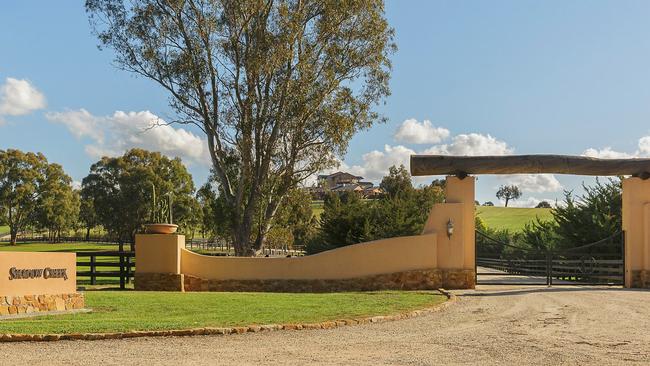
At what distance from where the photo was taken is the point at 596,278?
74.1 feet

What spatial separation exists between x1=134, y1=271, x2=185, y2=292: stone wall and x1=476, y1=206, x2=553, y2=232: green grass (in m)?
58.9

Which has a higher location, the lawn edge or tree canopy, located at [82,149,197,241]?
tree canopy, located at [82,149,197,241]

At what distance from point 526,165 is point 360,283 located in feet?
18.7

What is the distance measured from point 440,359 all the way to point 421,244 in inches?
429

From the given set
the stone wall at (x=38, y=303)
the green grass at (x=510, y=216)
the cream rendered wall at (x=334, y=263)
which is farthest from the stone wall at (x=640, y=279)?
the green grass at (x=510, y=216)

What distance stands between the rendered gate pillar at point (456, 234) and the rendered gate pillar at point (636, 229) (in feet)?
14.8

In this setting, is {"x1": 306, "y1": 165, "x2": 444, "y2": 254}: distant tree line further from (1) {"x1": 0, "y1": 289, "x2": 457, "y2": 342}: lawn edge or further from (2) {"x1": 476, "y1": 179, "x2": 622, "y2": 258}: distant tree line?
(1) {"x1": 0, "y1": 289, "x2": 457, "y2": 342}: lawn edge

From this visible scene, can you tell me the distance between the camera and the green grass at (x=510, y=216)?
7816cm

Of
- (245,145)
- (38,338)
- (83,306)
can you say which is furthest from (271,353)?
(245,145)

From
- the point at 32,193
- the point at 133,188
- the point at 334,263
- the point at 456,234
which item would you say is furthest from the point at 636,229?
the point at 32,193

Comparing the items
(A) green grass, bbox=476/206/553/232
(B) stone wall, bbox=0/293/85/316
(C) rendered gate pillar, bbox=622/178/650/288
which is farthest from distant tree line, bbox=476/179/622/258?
(A) green grass, bbox=476/206/553/232

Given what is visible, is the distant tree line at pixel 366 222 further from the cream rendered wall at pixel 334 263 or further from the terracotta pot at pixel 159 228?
the terracotta pot at pixel 159 228

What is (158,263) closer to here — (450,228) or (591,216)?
(450,228)

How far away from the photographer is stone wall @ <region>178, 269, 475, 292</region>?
61.5ft
